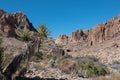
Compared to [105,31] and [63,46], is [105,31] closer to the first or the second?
[105,31]

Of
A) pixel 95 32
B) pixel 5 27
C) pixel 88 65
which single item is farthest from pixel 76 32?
pixel 88 65

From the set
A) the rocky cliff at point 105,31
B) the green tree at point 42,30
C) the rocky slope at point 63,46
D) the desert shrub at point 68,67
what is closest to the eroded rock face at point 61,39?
the rocky slope at point 63,46

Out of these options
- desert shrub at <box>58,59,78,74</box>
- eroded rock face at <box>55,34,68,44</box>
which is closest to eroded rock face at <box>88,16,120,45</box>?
eroded rock face at <box>55,34,68,44</box>

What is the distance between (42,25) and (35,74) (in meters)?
20.5

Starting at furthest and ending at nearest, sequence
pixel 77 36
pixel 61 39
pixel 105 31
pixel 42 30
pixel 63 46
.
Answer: pixel 61 39 → pixel 77 36 → pixel 63 46 → pixel 105 31 → pixel 42 30

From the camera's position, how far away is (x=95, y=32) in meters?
114

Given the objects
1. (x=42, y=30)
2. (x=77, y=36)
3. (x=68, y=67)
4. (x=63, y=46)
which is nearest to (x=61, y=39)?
(x=77, y=36)

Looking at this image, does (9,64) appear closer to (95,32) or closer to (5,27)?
(5,27)

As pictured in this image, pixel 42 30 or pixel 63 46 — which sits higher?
pixel 63 46

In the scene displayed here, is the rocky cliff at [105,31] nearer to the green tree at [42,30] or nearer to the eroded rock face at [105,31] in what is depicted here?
the eroded rock face at [105,31]

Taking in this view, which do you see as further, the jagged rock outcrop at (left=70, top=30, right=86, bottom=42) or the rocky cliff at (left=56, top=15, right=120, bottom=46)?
the jagged rock outcrop at (left=70, top=30, right=86, bottom=42)

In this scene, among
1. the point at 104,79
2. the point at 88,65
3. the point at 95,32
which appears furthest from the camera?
the point at 95,32

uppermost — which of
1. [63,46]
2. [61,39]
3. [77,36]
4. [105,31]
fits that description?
[61,39]

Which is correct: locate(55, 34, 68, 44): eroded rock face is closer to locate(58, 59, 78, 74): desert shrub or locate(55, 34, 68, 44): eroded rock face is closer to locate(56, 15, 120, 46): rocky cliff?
locate(56, 15, 120, 46): rocky cliff
